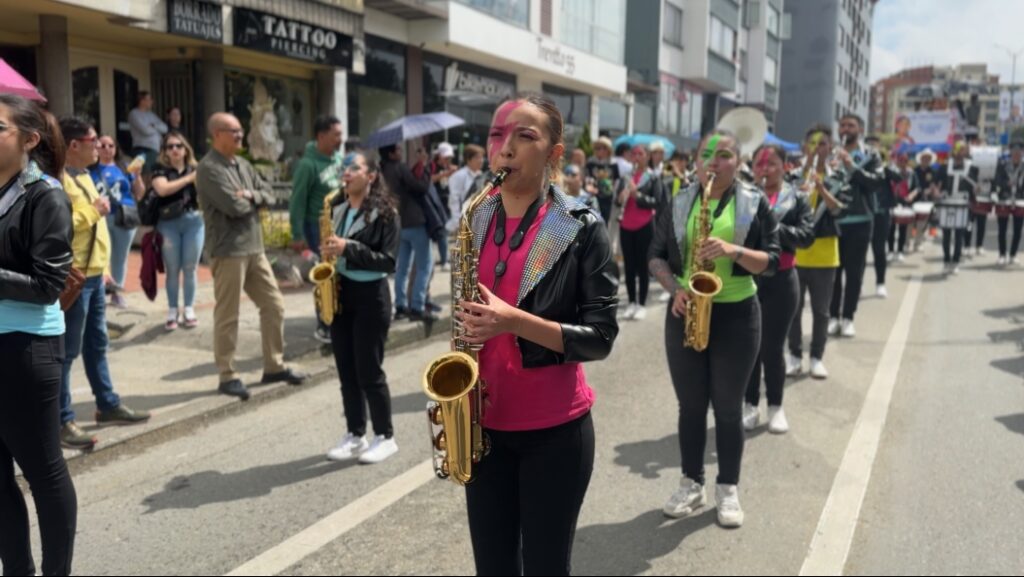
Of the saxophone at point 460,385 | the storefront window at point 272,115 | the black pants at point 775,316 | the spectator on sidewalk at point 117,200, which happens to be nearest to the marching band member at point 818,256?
the black pants at point 775,316

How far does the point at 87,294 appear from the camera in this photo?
5.11 meters

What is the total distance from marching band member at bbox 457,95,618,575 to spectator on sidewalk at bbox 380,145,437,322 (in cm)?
638

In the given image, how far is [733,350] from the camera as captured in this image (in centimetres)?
405

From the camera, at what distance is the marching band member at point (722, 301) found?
13.3ft

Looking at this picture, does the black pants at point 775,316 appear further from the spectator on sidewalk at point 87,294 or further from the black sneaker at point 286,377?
the spectator on sidewalk at point 87,294

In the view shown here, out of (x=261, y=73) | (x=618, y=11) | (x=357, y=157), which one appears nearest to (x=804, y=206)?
(x=618, y=11)

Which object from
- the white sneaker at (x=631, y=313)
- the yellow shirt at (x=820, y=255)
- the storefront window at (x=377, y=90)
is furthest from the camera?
the storefront window at (x=377, y=90)

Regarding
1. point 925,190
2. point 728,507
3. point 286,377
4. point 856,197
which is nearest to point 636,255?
point 856,197

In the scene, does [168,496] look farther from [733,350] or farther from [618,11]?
[618,11]

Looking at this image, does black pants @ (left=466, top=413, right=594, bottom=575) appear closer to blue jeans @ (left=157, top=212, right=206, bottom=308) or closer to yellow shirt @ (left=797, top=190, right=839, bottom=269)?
yellow shirt @ (left=797, top=190, right=839, bottom=269)

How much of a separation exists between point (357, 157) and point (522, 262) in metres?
3.09

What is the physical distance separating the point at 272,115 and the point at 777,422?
39.5 feet

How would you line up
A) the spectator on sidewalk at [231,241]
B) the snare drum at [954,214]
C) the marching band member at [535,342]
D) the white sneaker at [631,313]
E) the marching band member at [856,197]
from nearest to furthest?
the marching band member at [535,342], the spectator on sidewalk at [231,241], the marching band member at [856,197], the white sneaker at [631,313], the snare drum at [954,214]

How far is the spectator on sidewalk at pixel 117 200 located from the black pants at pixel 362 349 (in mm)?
3026
